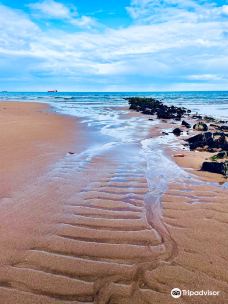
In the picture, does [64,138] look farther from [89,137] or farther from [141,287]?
[141,287]

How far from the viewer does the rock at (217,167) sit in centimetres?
876

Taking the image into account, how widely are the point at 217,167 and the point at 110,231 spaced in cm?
473

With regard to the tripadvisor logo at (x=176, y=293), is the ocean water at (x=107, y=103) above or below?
above

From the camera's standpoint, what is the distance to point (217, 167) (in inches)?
352

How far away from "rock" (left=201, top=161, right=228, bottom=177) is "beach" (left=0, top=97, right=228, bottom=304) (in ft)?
1.02

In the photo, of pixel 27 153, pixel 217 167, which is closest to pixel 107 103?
pixel 27 153

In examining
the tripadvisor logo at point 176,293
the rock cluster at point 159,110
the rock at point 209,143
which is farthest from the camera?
the rock cluster at point 159,110

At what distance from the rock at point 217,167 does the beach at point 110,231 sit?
0.31m

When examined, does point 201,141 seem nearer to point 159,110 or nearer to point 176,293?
point 176,293

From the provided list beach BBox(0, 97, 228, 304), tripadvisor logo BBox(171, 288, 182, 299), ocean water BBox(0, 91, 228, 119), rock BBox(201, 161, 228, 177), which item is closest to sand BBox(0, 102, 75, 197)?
beach BBox(0, 97, 228, 304)

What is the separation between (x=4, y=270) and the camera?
163 inches

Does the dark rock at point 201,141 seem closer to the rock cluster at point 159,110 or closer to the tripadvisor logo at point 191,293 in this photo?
the tripadvisor logo at point 191,293

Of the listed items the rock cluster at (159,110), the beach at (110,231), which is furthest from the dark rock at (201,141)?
the rock cluster at (159,110)

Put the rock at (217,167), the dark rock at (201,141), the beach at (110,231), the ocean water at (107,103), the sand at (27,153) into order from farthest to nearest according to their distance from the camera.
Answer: the ocean water at (107,103)
the dark rock at (201,141)
the rock at (217,167)
the sand at (27,153)
the beach at (110,231)
